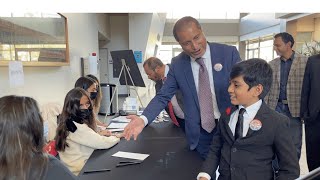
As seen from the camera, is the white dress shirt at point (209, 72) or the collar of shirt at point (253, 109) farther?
the white dress shirt at point (209, 72)

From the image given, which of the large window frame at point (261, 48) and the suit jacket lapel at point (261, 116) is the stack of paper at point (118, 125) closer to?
the suit jacket lapel at point (261, 116)

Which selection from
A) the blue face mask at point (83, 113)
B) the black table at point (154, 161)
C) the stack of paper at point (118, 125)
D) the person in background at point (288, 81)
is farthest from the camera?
the person in background at point (288, 81)

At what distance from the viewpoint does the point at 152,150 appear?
1.79m

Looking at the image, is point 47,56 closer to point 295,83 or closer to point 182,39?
point 182,39

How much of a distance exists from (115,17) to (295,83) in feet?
25.0

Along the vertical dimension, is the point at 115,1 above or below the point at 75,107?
above

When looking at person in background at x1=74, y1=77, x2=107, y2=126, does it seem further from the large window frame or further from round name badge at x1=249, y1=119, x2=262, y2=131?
the large window frame

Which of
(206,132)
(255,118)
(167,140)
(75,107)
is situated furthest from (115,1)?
(255,118)

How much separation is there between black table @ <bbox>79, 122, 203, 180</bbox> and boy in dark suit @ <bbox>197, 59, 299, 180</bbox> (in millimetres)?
154

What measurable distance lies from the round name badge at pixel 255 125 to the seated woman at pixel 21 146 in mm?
821

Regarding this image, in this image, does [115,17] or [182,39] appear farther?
[115,17]

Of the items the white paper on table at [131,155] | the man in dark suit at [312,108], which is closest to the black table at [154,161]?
the white paper on table at [131,155]

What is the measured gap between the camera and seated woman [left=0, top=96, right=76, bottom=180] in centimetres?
90

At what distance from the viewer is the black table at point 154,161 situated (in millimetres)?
1362
